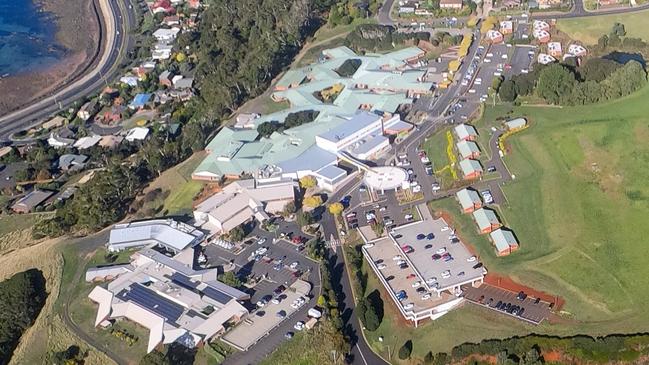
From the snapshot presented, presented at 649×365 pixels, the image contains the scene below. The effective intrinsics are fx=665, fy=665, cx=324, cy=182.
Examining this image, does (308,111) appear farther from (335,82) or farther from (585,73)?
(585,73)

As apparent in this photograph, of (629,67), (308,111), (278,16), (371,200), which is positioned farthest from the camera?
(278,16)

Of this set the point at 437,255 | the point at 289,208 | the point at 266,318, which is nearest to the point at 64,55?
the point at 289,208

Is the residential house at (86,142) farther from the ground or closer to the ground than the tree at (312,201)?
closer to the ground

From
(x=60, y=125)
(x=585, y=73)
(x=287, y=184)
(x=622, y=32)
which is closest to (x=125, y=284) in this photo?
(x=287, y=184)

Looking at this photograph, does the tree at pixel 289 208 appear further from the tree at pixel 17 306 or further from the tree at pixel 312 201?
the tree at pixel 17 306

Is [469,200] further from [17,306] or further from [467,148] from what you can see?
[17,306]

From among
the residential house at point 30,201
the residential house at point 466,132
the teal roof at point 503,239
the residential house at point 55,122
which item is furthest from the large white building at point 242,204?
the residential house at point 55,122

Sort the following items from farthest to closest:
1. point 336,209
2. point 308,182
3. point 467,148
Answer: point 467,148 → point 308,182 → point 336,209
